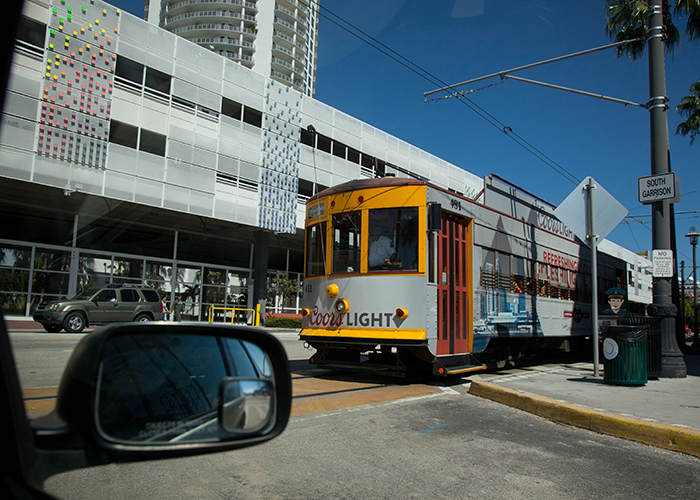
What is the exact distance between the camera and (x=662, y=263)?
10.7 meters

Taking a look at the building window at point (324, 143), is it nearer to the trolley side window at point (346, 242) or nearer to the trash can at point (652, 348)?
the trolley side window at point (346, 242)

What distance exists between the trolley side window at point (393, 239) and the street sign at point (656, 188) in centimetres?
610

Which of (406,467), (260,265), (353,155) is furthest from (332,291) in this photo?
(353,155)

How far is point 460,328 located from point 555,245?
6.16m

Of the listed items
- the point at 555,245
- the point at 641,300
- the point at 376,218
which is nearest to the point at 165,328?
the point at 376,218

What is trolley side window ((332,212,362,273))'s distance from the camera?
338 inches

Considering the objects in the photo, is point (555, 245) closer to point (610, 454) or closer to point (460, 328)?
point (460, 328)

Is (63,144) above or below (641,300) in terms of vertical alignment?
above

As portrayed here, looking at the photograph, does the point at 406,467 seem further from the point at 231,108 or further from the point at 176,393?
the point at 231,108

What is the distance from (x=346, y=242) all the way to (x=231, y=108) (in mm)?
20001

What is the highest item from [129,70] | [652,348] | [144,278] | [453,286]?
[129,70]

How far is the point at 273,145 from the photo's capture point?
92.0 ft

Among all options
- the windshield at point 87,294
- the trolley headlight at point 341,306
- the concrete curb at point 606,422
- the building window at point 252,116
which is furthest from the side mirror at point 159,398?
the building window at point 252,116

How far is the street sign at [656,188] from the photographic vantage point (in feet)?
35.1
